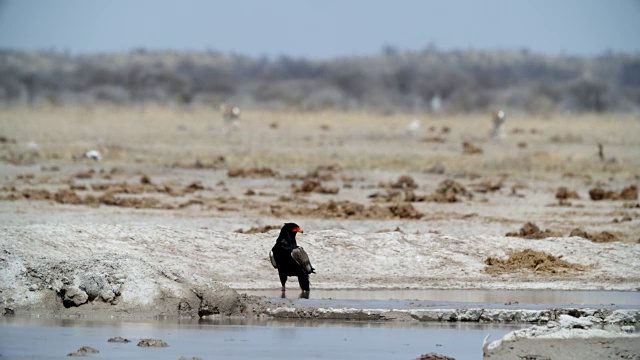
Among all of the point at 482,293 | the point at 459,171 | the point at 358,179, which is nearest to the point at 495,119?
the point at 459,171

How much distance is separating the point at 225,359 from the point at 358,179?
2053 cm

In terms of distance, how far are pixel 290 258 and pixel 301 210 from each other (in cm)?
894

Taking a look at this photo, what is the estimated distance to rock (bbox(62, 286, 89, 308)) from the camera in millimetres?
13391

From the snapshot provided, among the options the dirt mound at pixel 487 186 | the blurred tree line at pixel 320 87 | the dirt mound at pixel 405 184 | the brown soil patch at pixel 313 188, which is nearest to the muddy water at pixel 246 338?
the brown soil patch at pixel 313 188

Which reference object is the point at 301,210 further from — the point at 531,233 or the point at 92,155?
the point at 92,155

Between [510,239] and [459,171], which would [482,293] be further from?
[459,171]

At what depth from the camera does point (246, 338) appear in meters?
12.2

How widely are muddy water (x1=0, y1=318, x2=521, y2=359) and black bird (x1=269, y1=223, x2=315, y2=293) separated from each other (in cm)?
176

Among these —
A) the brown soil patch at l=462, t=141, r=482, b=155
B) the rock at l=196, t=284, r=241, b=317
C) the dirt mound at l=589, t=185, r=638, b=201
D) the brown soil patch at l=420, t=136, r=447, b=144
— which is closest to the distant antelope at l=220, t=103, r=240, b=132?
the brown soil patch at l=420, t=136, r=447, b=144

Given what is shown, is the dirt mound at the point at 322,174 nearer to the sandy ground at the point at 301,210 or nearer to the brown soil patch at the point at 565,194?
the sandy ground at the point at 301,210

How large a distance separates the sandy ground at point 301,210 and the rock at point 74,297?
1 centimetres

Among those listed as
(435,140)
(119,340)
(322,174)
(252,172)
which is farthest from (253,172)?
(119,340)

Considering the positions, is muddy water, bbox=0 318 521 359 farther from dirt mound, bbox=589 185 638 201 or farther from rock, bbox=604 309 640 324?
dirt mound, bbox=589 185 638 201

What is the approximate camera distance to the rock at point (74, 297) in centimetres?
1339
